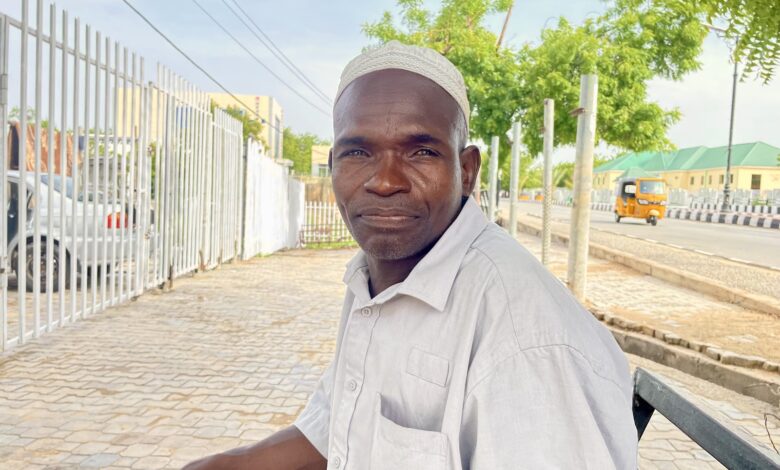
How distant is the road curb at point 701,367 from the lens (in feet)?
13.8

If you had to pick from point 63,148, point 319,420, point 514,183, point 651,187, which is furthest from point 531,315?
point 651,187

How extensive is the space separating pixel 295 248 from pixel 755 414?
13134 millimetres

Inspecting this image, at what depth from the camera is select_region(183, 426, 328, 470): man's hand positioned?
1577 millimetres

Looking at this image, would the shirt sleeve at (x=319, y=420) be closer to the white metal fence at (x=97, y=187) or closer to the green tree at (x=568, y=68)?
the white metal fence at (x=97, y=187)

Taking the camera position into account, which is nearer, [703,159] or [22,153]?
[22,153]

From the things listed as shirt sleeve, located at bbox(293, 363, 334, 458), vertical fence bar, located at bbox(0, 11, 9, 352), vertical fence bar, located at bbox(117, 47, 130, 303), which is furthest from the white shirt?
vertical fence bar, located at bbox(117, 47, 130, 303)

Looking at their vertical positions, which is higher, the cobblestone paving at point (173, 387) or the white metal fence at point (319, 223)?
the white metal fence at point (319, 223)

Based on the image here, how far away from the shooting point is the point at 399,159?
126 cm

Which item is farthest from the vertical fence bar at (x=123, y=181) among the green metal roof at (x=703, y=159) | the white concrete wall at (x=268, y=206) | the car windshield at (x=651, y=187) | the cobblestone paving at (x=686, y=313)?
the green metal roof at (x=703, y=159)

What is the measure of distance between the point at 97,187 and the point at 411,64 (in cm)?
568

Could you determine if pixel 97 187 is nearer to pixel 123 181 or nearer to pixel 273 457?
pixel 123 181

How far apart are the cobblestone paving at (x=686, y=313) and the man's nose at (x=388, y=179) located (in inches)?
183

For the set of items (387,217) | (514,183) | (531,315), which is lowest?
(531,315)

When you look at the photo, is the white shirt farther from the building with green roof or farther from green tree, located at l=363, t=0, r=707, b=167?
the building with green roof
